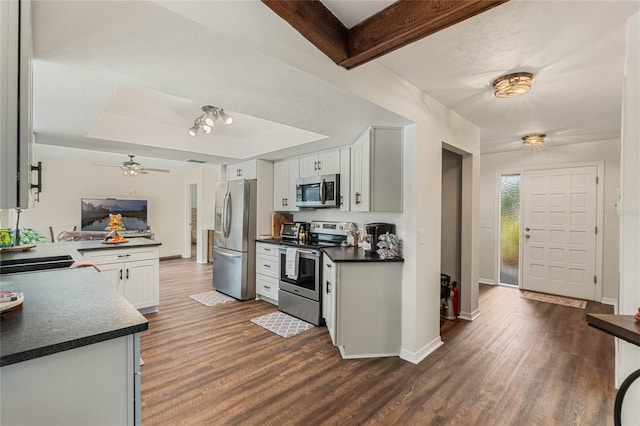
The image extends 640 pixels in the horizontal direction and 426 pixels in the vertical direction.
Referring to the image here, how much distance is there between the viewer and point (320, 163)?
3.95 meters

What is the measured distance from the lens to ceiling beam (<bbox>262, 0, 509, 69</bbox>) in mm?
1396

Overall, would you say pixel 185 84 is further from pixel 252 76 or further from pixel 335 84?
pixel 335 84

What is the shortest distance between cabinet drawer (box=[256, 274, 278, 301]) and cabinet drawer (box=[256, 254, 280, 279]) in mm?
70

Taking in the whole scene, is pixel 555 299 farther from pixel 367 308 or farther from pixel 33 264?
pixel 33 264

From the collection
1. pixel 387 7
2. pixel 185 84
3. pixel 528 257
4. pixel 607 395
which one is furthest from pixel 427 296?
pixel 528 257

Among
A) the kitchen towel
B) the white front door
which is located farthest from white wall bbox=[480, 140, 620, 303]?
the kitchen towel

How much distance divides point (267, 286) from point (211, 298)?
2.98 feet

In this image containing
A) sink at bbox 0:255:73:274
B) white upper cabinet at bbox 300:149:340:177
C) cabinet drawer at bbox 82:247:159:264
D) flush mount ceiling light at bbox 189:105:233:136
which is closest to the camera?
sink at bbox 0:255:73:274

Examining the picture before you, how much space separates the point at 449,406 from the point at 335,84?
7.61 feet

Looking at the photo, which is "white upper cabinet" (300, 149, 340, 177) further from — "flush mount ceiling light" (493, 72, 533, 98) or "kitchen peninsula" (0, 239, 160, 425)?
"kitchen peninsula" (0, 239, 160, 425)

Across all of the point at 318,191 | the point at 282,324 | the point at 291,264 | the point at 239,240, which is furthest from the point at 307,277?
the point at 239,240

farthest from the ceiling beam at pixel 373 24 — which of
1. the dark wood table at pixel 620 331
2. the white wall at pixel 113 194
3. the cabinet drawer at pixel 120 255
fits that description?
the white wall at pixel 113 194

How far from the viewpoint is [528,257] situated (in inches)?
199

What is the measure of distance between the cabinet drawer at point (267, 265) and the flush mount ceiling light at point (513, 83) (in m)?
3.12
